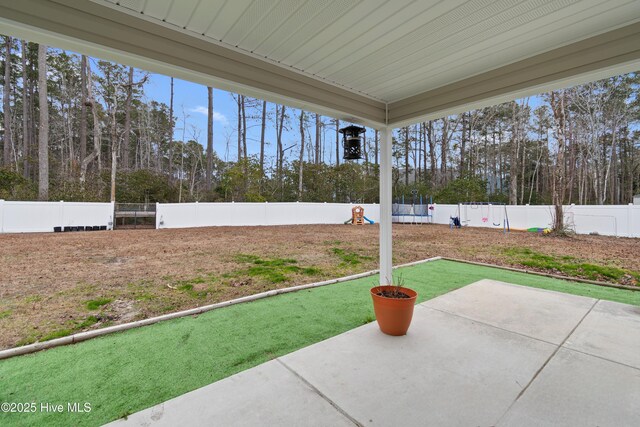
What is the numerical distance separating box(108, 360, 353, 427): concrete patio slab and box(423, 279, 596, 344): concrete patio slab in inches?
80.8

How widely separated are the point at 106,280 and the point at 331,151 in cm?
2016

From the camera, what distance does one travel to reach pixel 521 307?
3.26 m

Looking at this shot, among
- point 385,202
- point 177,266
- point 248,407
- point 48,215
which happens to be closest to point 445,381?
point 248,407

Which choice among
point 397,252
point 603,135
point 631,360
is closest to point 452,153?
point 603,135

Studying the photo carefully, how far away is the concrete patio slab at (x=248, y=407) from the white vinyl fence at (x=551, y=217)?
37.1 feet

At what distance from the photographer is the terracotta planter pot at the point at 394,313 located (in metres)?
2.48

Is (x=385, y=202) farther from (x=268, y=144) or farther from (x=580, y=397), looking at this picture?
(x=268, y=144)

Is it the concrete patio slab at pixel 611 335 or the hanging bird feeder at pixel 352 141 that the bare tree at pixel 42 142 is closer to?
the hanging bird feeder at pixel 352 141

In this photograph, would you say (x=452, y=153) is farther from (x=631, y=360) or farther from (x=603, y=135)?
(x=631, y=360)

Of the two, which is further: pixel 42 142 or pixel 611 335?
pixel 42 142

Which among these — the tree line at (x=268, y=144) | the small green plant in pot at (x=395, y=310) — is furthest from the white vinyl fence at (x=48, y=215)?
the small green plant in pot at (x=395, y=310)

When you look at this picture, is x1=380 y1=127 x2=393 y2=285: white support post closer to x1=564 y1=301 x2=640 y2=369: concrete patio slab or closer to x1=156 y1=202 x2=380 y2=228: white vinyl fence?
x1=564 y1=301 x2=640 y2=369: concrete patio slab

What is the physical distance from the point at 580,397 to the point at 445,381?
76cm

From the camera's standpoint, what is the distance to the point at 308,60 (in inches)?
92.6
